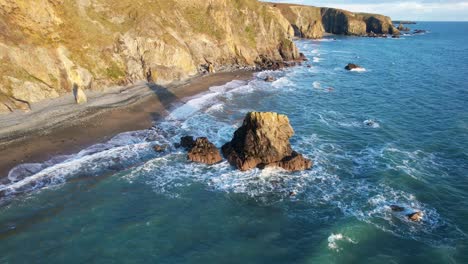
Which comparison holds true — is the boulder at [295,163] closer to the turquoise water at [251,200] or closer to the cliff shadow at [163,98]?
the turquoise water at [251,200]

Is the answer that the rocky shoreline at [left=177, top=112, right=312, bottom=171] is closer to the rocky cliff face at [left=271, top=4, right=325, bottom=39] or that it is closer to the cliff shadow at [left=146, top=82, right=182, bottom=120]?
the cliff shadow at [left=146, top=82, right=182, bottom=120]

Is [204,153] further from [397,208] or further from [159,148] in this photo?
[397,208]

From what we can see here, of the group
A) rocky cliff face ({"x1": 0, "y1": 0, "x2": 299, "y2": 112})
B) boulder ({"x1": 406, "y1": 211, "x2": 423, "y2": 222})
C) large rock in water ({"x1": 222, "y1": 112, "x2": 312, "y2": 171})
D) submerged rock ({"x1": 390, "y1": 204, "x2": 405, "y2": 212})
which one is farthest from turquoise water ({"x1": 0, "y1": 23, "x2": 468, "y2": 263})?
rocky cliff face ({"x1": 0, "y1": 0, "x2": 299, "y2": 112})

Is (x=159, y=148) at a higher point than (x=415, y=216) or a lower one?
higher

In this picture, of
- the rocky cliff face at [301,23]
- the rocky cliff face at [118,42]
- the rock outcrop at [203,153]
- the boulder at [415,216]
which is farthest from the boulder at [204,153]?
the rocky cliff face at [301,23]

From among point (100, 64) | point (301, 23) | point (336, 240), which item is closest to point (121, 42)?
point (100, 64)

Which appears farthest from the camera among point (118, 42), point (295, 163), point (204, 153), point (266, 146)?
point (118, 42)
